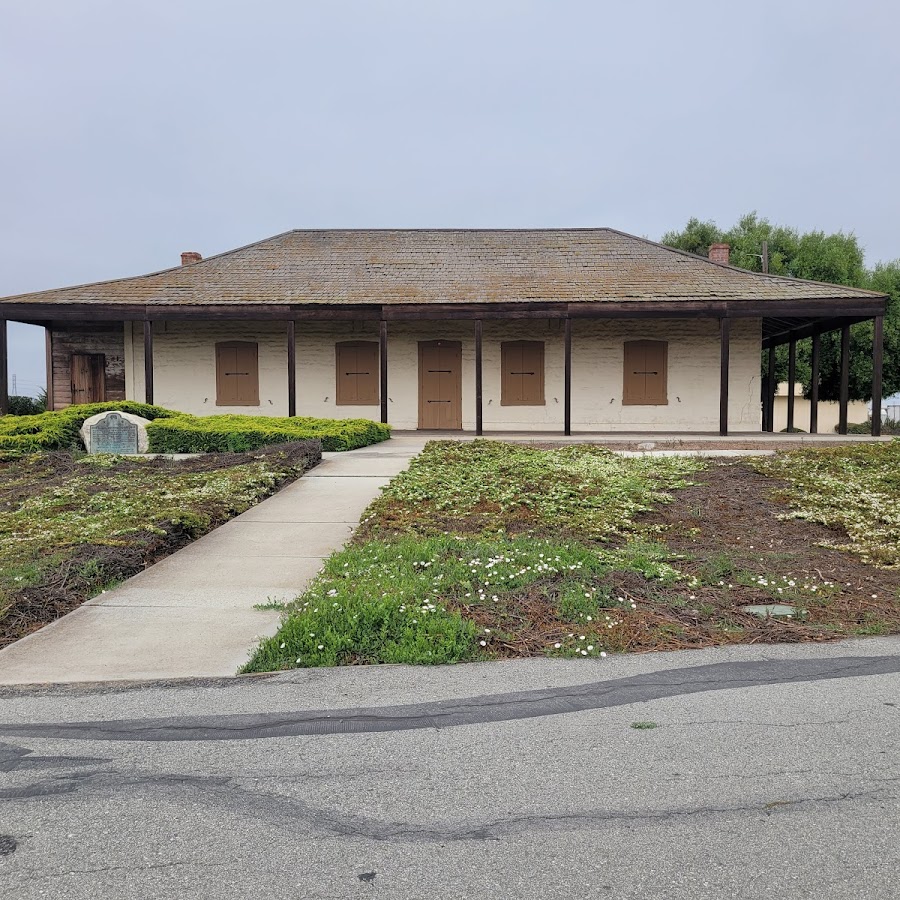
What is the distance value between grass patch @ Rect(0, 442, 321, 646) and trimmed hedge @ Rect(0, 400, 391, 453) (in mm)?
995

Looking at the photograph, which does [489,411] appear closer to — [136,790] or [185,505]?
[185,505]

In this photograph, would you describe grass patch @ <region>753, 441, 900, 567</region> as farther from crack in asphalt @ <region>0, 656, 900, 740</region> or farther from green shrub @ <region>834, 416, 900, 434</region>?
green shrub @ <region>834, 416, 900, 434</region>

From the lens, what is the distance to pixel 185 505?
378 inches

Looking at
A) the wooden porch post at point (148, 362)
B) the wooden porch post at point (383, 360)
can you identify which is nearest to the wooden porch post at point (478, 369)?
the wooden porch post at point (383, 360)

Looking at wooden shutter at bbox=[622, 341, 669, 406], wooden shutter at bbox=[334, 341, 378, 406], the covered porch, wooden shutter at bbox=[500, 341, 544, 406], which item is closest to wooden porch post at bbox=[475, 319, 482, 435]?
the covered porch

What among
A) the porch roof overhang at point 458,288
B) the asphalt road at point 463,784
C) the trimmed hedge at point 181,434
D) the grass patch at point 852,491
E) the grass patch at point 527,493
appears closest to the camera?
the asphalt road at point 463,784

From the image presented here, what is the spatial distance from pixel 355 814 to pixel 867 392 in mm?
35385

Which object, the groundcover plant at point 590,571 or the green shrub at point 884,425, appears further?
the green shrub at point 884,425

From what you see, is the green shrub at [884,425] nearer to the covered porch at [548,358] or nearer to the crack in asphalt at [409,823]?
the covered porch at [548,358]

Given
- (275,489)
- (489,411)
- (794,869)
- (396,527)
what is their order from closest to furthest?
(794,869)
(396,527)
(275,489)
(489,411)

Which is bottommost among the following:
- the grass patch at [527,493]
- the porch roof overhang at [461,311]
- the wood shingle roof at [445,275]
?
the grass patch at [527,493]

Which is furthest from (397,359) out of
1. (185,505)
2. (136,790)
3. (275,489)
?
(136,790)

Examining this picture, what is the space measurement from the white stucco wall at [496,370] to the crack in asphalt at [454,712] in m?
18.9

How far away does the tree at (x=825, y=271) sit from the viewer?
107 ft
